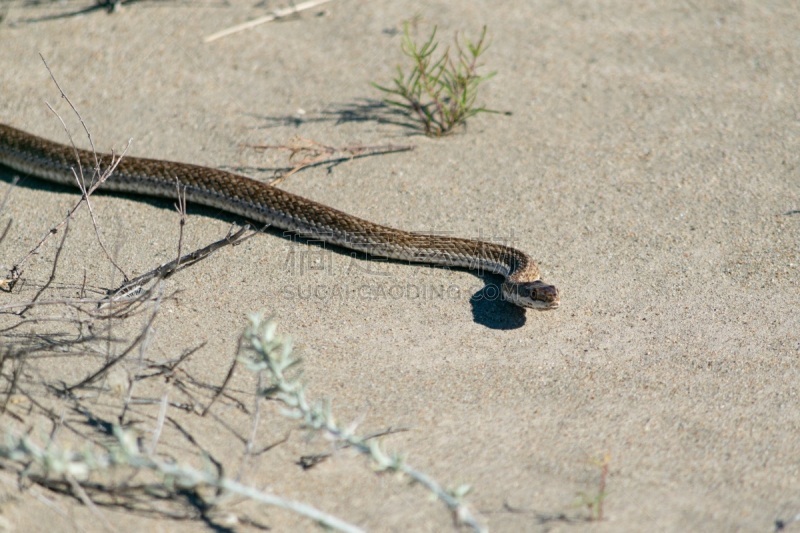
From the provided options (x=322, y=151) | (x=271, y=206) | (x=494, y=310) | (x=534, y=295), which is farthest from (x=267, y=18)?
(x=534, y=295)

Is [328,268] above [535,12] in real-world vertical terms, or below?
below

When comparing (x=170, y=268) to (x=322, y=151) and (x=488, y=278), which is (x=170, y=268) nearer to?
(x=322, y=151)

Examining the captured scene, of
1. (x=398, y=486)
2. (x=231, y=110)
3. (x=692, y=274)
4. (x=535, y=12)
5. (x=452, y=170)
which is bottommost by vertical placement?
(x=398, y=486)

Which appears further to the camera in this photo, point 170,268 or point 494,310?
point 494,310

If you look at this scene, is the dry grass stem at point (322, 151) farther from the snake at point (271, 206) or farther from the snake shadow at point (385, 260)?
the snake shadow at point (385, 260)

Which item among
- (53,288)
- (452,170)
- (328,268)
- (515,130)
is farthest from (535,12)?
(53,288)

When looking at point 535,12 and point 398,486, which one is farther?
point 535,12

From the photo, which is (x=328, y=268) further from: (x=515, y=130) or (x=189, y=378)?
(x=515, y=130)
